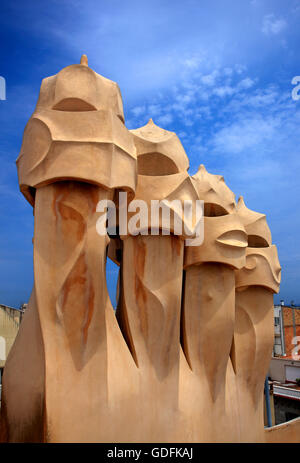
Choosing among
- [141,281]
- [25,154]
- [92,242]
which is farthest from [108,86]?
[141,281]

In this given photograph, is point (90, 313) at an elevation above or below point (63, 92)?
below

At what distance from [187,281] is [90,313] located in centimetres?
269

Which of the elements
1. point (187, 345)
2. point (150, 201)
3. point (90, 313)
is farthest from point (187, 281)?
point (90, 313)

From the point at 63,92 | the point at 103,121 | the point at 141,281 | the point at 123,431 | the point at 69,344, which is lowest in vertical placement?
the point at 123,431

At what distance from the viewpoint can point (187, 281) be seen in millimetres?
7480

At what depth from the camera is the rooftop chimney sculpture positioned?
519cm

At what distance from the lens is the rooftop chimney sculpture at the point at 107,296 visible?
5.19 metres

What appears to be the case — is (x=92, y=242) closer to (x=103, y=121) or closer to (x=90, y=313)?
(x=90, y=313)

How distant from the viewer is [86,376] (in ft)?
17.4

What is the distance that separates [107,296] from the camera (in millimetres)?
5961
